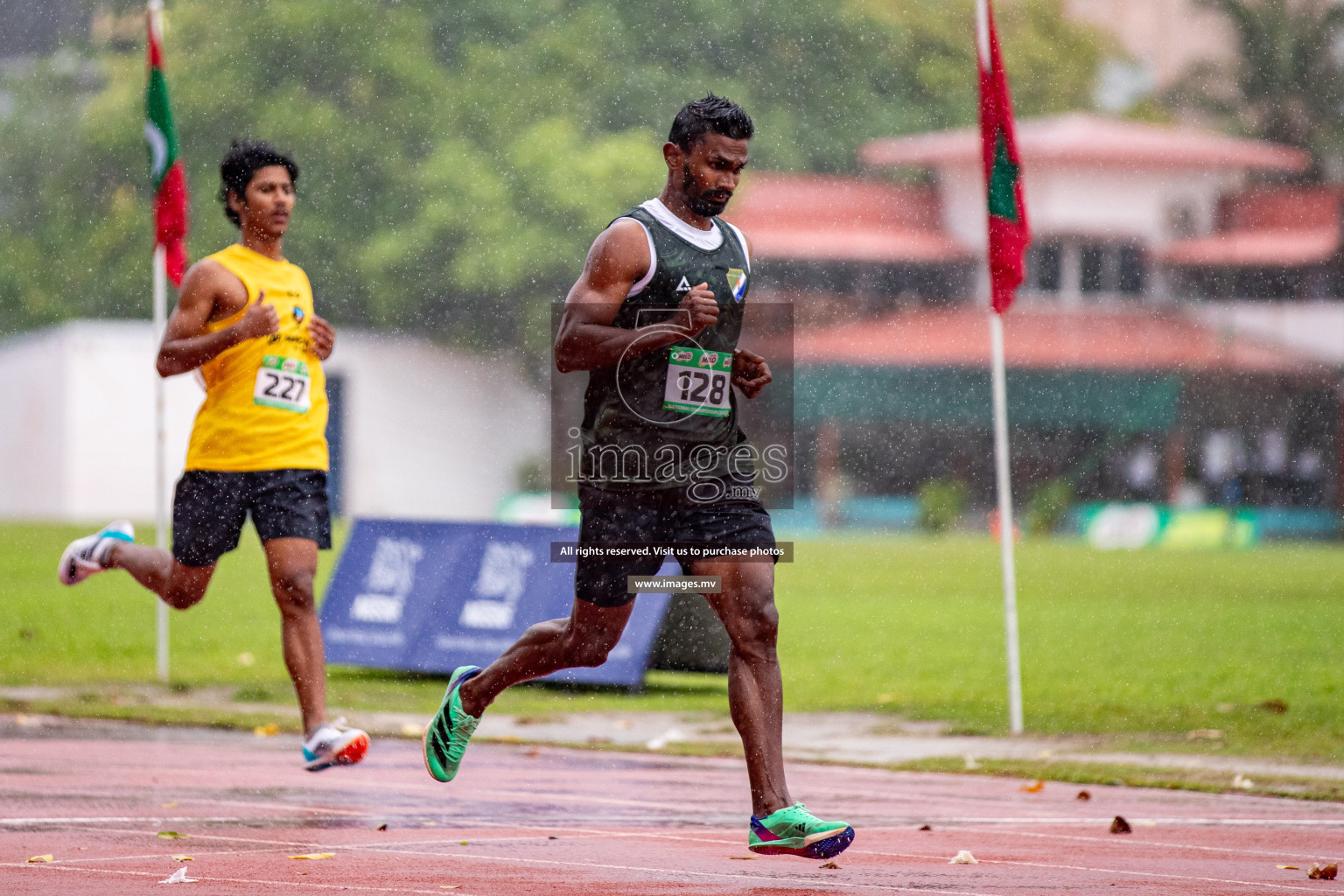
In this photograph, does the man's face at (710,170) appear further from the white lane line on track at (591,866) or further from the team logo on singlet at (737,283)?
the white lane line on track at (591,866)

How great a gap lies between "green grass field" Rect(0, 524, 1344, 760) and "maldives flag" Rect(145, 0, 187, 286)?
7.74ft

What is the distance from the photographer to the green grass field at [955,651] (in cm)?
997

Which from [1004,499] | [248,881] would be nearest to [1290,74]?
[1004,499]

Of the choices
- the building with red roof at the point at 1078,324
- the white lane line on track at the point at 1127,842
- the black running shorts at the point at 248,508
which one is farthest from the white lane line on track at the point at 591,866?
the building with red roof at the point at 1078,324

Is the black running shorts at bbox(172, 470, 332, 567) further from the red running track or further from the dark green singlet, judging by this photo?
the dark green singlet

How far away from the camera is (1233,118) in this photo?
50125 millimetres

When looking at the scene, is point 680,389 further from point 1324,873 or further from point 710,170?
point 1324,873

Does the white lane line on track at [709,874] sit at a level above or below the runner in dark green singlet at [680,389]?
below

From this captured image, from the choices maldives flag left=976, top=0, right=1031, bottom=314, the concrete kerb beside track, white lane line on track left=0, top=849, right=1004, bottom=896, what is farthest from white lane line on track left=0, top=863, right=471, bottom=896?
maldives flag left=976, top=0, right=1031, bottom=314

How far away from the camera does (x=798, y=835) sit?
487cm

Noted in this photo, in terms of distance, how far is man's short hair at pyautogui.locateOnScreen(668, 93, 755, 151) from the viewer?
5.29 metres

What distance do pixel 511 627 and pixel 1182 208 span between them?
3359 centimetres

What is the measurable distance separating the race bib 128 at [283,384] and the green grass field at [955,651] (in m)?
3.51

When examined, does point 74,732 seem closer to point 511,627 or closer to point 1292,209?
point 511,627
